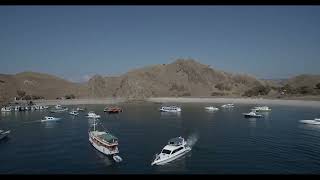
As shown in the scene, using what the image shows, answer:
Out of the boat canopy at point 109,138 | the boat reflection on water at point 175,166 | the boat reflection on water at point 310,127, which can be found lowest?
the boat reflection on water at point 175,166

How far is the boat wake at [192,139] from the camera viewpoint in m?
39.5

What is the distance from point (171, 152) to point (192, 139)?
35.8 feet

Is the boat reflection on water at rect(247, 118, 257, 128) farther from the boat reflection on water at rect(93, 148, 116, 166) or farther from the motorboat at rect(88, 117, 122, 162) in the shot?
the boat reflection on water at rect(93, 148, 116, 166)

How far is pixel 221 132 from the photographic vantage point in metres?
47.4

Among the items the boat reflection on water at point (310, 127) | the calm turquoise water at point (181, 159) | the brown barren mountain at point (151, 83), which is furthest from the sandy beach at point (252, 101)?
the calm turquoise water at point (181, 159)

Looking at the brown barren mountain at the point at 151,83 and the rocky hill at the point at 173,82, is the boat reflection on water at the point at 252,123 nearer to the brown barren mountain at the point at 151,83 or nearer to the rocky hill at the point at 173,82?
the brown barren mountain at the point at 151,83

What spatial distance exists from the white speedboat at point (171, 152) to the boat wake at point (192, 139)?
12.2ft

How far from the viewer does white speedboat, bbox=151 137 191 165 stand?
30625mm

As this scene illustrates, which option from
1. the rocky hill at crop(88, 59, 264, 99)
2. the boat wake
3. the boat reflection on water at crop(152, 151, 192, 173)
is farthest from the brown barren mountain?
the boat reflection on water at crop(152, 151, 192, 173)

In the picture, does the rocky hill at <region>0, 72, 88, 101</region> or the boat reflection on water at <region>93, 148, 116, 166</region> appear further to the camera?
the rocky hill at <region>0, 72, 88, 101</region>

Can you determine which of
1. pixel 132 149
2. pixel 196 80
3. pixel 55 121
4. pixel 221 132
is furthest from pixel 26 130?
pixel 196 80

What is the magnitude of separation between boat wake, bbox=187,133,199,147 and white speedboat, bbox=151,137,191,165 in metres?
3.70

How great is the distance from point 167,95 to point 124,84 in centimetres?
1979
